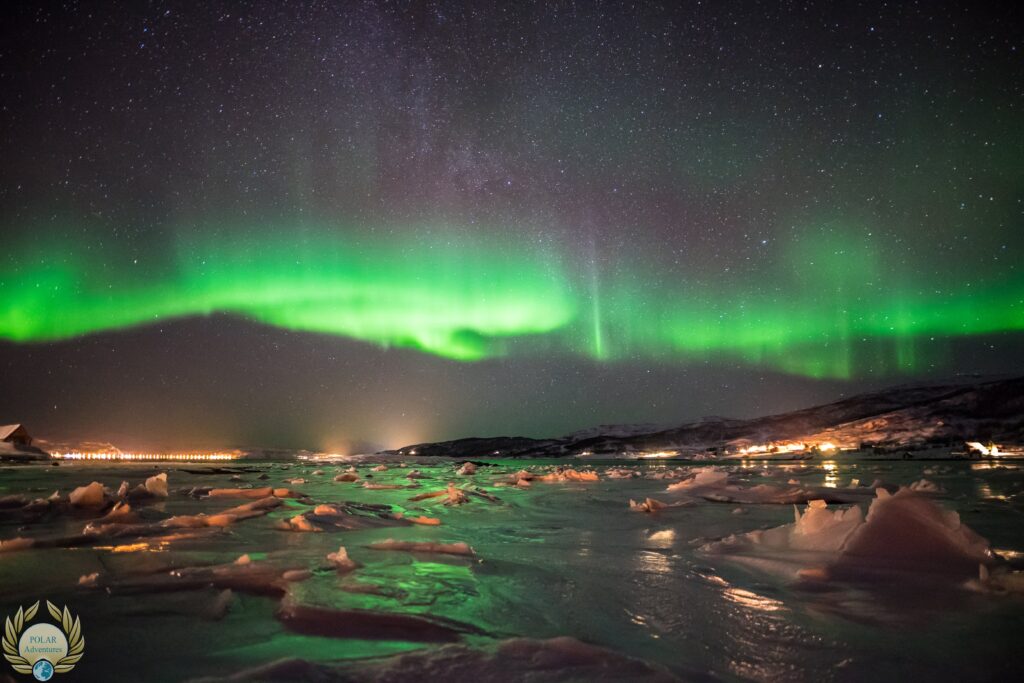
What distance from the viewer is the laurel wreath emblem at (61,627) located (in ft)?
7.61

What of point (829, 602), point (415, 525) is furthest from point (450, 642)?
point (415, 525)

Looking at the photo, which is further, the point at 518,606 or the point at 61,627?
the point at 518,606

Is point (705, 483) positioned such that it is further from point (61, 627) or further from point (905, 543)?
point (61, 627)

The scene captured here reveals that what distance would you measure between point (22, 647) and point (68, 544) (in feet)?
10.2

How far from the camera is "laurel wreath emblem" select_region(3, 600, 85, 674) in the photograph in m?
2.32

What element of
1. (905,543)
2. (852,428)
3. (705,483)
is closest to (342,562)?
(905,543)

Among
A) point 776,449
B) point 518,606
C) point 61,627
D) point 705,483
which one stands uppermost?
point 61,627

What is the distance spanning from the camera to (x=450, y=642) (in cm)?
261

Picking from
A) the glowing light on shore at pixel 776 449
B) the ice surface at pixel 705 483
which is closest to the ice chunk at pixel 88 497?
the ice surface at pixel 705 483

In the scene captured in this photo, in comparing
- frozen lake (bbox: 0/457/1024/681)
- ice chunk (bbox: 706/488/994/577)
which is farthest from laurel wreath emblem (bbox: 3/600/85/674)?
ice chunk (bbox: 706/488/994/577)

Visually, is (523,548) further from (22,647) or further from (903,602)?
(22,647)

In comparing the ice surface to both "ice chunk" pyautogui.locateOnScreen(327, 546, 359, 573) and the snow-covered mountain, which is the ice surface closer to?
"ice chunk" pyautogui.locateOnScreen(327, 546, 359, 573)

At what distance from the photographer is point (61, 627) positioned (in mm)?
2660

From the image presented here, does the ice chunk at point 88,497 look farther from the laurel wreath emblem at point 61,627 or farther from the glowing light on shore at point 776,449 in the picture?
the glowing light on shore at point 776,449
